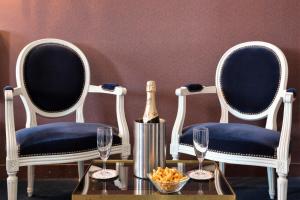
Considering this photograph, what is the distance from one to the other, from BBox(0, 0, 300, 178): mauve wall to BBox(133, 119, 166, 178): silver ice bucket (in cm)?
108

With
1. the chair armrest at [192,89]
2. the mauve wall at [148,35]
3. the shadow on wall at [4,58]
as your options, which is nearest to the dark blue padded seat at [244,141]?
the chair armrest at [192,89]

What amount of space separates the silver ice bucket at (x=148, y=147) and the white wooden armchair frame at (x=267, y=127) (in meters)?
0.48

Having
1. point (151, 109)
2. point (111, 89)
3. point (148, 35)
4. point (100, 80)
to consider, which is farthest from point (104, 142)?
point (148, 35)

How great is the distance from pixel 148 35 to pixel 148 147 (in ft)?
3.95

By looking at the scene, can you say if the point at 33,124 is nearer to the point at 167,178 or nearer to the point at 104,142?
the point at 104,142

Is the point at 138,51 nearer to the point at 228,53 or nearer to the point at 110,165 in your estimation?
the point at 228,53

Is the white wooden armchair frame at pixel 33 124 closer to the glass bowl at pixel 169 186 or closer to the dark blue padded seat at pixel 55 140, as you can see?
the dark blue padded seat at pixel 55 140

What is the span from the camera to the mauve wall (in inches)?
99.2

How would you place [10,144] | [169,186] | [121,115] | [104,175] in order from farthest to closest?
[121,115]
[10,144]
[104,175]
[169,186]

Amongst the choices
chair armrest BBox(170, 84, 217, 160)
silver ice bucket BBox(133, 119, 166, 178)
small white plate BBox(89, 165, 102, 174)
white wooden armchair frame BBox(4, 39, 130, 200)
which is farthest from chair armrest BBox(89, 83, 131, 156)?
silver ice bucket BBox(133, 119, 166, 178)

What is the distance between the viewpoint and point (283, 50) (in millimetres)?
2547

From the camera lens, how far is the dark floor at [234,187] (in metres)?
2.33

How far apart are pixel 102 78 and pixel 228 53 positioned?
84 centimetres

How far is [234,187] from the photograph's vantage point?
2.48m
